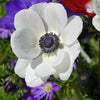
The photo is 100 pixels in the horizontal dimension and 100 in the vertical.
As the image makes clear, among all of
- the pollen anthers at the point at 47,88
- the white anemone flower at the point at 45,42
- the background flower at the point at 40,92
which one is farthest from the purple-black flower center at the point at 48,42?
the pollen anthers at the point at 47,88

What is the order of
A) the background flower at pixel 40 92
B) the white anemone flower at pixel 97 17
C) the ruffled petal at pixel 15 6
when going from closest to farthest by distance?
the white anemone flower at pixel 97 17 → the ruffled petal at pixel 15 6 → the background flower at pixel 40 92

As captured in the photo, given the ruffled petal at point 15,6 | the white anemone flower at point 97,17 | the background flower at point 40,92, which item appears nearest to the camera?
the white anemone flower at point 97,17

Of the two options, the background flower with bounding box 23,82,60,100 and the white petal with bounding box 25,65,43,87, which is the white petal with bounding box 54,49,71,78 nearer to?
the white petal with bounding box 25,65,43,87

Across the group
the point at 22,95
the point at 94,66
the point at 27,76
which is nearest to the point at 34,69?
the point at 27,76

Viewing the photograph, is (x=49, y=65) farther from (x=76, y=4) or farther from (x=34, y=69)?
(x=76, y=4)

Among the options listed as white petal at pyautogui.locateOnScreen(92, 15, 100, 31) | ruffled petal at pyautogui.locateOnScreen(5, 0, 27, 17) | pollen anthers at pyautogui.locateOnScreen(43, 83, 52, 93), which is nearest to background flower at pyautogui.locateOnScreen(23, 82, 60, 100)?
pollen anthers at pyautogui.locateOnScreen(43, 83, 52, 93)

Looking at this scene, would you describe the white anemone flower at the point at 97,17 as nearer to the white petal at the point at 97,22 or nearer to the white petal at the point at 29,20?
the white petal at the point at 97,22

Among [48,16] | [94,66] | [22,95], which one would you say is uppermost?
[48,16]
